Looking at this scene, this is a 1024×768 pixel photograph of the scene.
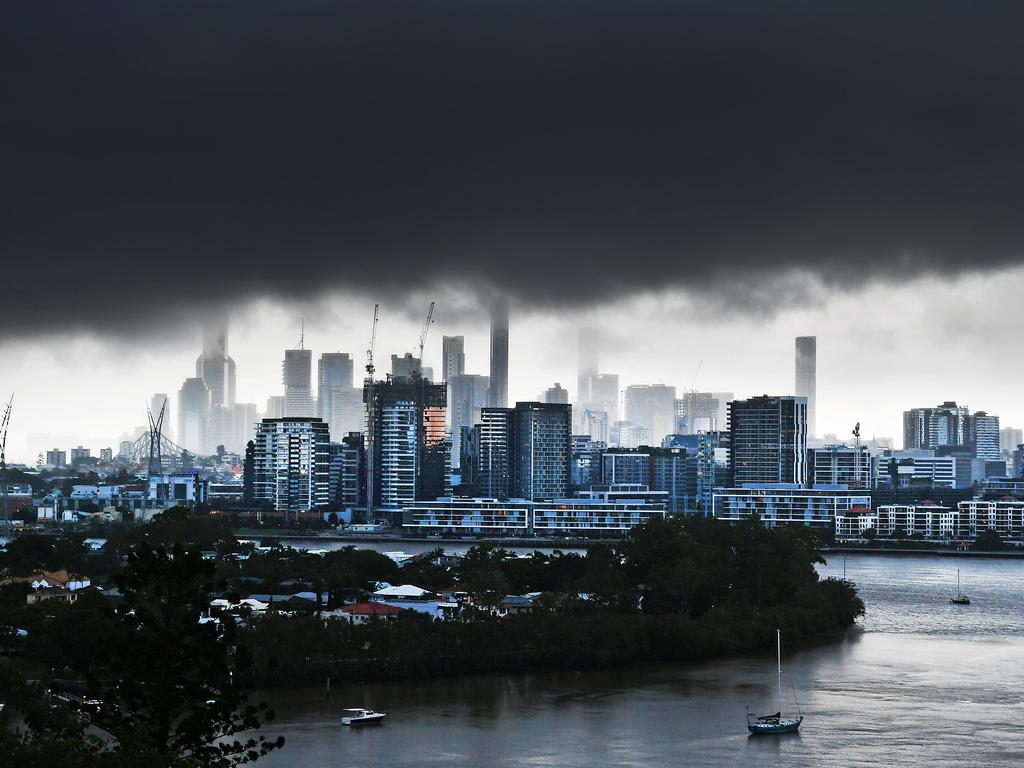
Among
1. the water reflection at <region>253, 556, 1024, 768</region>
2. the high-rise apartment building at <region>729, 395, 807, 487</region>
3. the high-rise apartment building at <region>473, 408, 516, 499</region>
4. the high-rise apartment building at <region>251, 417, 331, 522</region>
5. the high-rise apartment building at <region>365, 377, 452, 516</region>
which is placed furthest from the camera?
the high-rise apartment building at <region>473, 408, 516, 499</region>

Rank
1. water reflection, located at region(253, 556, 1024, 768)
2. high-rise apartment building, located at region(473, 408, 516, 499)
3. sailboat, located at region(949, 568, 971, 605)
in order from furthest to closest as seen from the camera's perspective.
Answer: high-rise apartment building, located at region(473, 408, 516, 499), sailboat, located at region(949, 568, 971, 605), water reflection, located at region(253, 556, 1024, 768)

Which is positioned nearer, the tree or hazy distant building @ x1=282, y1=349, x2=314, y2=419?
the tree

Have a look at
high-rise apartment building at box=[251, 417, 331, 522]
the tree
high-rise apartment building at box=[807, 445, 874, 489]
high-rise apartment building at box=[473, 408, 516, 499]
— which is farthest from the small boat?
high-rise apartment building at box=[473, 408, 516, 499]

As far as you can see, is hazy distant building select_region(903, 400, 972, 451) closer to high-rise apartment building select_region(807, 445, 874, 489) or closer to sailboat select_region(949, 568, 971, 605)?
high-rise apartment building select_region(807, 445, 874, 489)

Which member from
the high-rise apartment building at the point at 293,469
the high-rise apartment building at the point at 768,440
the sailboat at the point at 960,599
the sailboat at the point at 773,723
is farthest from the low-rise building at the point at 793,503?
the sailboat at the point at 773,723

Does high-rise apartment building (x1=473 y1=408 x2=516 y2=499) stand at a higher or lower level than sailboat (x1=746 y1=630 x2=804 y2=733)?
higher

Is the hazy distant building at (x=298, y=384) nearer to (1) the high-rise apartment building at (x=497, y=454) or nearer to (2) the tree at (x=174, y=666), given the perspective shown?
(1) the high-rise apartment building at (x=497, y=454)

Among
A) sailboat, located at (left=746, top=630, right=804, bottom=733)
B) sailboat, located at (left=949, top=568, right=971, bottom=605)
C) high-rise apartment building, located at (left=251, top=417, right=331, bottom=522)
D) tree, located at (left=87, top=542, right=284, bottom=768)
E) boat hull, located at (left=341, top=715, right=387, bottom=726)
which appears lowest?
boat hull, located at (left=341, top=715, right=387, bottom=726)
